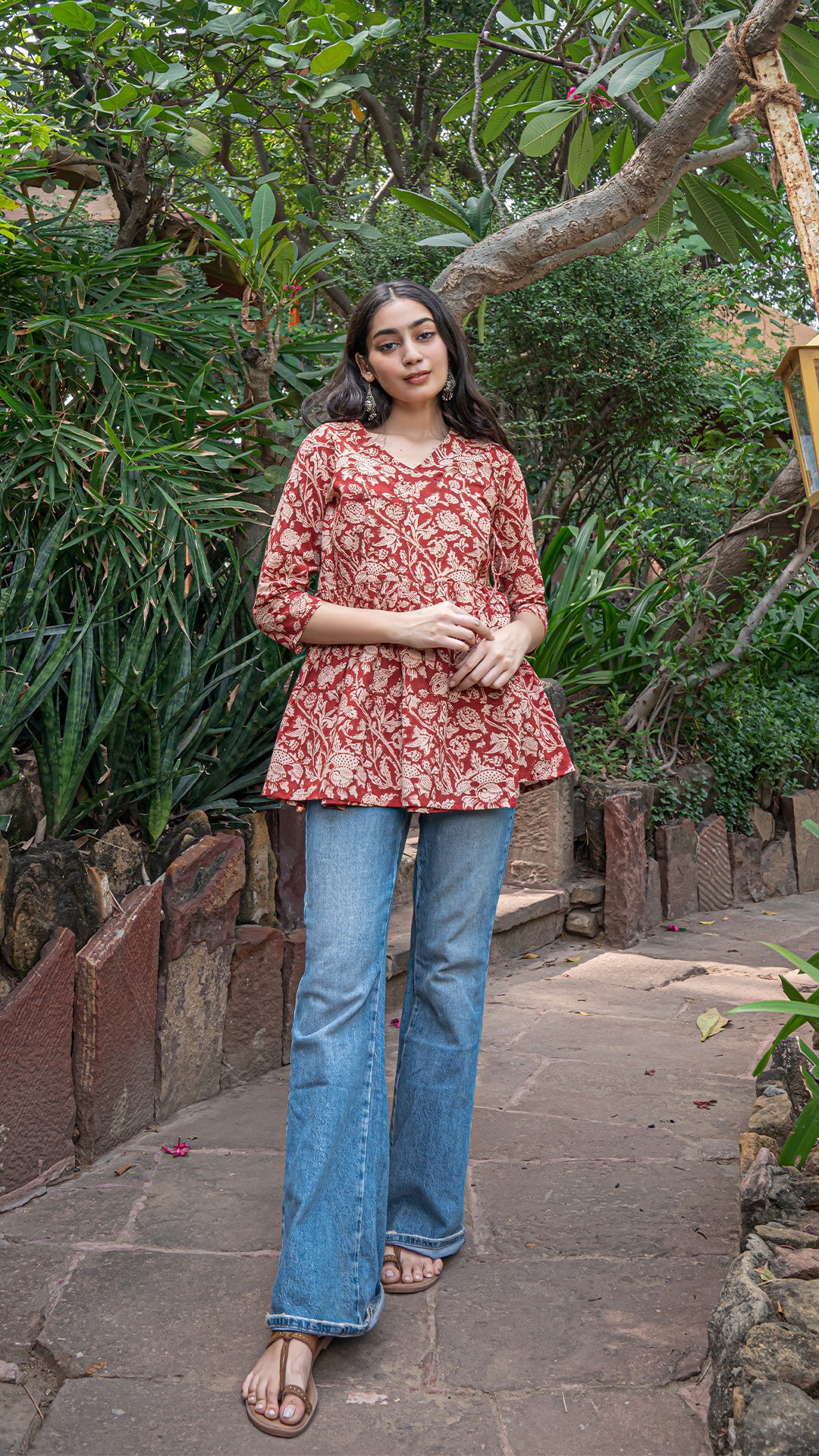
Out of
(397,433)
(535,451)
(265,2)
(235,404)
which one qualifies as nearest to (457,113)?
(265,2)

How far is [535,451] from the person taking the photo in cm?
671

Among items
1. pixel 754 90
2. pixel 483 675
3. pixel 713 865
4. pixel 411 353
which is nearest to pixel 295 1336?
pixel 483 675

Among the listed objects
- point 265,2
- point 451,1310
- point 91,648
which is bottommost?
point 451,1310

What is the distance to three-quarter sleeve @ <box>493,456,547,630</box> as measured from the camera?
82.8 inches

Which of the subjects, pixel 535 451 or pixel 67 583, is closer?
pixel 67 583

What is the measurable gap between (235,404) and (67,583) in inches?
44.3

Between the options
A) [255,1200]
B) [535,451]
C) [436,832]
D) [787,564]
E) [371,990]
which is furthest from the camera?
[535,451]

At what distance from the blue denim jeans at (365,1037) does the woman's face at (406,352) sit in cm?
73

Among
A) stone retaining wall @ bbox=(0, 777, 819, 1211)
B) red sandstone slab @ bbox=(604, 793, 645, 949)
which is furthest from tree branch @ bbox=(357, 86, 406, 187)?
stone retaining wall @ bbox=(0, 777, 819, 1211)

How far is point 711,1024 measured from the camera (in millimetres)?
3424

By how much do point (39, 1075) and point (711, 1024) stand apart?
1981 mm

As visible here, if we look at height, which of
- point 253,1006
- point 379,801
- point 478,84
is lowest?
point 253,1006

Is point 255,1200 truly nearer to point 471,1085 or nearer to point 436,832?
point 471,1085

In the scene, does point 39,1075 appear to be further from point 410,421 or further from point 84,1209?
point 410,421
